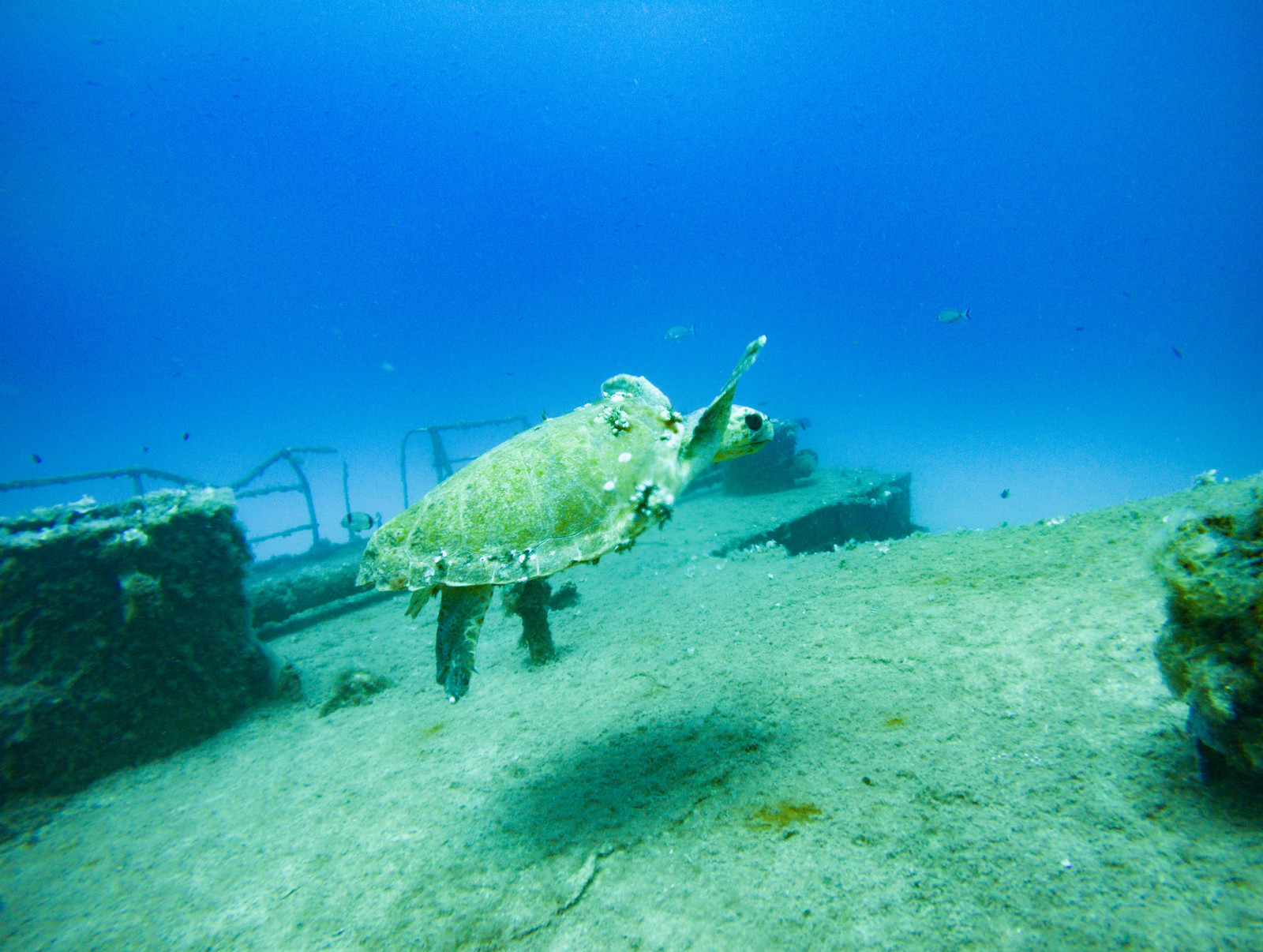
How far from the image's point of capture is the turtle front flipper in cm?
294

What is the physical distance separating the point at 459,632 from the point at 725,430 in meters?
2.28

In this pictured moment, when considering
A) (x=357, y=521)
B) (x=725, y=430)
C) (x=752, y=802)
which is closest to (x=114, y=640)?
(x=357, y=521)

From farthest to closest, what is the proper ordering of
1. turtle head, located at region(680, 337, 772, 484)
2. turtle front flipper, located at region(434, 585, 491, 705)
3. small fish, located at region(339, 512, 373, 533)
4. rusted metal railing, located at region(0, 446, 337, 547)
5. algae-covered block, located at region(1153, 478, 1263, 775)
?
rusted metal railing, located at region(0, 446, 337, 547) < small fish, located at region(339, 512, 373, 533) < turtle front flipper, located at region(434, 585, 491, 705) < turtle head, located at region(680, 337, 772, 484) < algae-covered block, located at region(1153, 478, 1263, 775)

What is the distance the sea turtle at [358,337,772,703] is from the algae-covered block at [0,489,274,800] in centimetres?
483

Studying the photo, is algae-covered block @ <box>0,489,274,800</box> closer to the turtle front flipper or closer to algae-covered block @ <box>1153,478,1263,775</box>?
the turtle front flipper

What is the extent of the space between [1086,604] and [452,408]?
118 m

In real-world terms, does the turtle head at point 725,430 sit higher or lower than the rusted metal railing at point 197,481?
lower

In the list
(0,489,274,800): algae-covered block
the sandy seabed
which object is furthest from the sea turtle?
(0,489,274,800): algae-covered block

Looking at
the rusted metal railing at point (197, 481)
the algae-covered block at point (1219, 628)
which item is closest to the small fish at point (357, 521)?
the rusted metal railing at point (197, 481)

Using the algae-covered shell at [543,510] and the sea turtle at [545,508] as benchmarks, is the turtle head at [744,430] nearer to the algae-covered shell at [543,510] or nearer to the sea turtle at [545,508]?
the sea turtle at [545,508]

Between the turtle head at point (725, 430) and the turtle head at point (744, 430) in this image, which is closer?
the turtle head at point (725, 430)

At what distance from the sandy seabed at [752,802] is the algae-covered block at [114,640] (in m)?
0.49

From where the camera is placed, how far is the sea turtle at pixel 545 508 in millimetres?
2732

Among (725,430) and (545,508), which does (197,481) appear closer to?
(545,508)
